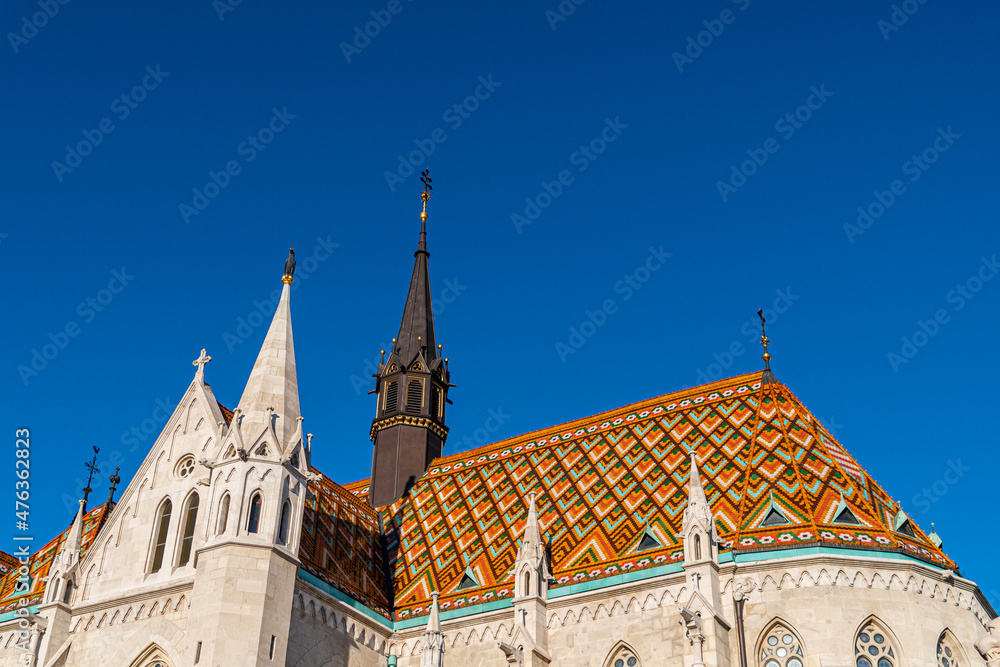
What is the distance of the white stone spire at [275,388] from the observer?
75.2 feet

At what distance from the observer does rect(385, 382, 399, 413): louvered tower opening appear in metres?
33.9

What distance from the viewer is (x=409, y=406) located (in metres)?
33.7

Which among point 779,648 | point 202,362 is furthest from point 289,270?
point 779,648

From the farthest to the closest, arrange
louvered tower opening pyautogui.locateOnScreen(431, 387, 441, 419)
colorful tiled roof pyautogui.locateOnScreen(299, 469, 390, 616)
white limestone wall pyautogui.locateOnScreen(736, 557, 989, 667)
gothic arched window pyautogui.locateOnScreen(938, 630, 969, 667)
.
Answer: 1. louvered tower opening pyautogui.locateOnScreen(431, 387, 441, 419)
2. colorful tiled roof pyautogui.locateOnScreen(299, 469, 390, 616)
3. gothic arched window pyautogui.locateOnScreen(938, 630, 969, 667)
4. white limestone wall pyautogui.locateOnScreen(736, 557, 989, 667)

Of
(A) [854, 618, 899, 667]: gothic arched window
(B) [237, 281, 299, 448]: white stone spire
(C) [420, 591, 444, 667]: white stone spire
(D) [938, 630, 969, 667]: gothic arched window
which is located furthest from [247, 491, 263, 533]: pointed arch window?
(D) [938, 630, 969, 667]: gothic arched window

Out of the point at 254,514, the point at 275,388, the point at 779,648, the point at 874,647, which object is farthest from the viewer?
the point at 275,388

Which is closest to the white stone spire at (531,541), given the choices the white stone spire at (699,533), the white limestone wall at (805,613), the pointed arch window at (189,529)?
the white limestone wall at (805,613)

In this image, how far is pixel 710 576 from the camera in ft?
67.9

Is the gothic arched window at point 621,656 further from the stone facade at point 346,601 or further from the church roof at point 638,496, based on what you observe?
the church roof at point 638,496

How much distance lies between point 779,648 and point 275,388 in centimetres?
1165

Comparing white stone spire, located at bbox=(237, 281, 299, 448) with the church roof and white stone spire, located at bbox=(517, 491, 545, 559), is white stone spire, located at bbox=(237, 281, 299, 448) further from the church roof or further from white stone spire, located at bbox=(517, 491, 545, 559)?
white stone spire, located at bbox=(517, 491, 545, 559)

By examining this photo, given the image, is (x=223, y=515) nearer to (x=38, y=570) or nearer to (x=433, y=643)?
(x=433, y=643)

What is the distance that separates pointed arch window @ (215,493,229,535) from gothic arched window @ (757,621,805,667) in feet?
34.4

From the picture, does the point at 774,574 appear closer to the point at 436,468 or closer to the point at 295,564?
the point at 295,564
